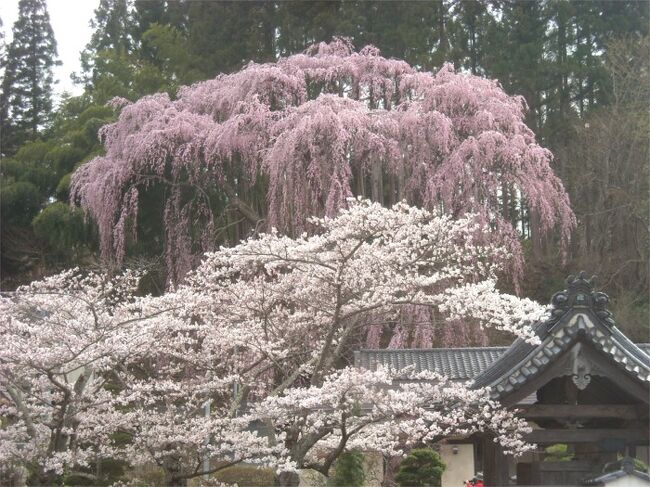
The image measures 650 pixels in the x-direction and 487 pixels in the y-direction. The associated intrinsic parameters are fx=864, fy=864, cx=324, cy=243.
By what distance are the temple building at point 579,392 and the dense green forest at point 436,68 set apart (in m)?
8.36

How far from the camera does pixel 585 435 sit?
213 inches

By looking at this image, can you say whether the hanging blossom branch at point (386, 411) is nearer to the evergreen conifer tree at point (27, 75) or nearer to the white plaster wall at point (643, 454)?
the white plaster wall at point (643, 454)

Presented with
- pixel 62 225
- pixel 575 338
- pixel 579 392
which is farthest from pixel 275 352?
pixel 62 225

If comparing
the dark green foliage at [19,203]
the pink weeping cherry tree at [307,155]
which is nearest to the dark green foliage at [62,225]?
the pink weeping cherry tree at [307,155]

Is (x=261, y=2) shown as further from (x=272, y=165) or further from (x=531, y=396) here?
(x=531, y=396)

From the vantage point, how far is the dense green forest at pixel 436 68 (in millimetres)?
15109

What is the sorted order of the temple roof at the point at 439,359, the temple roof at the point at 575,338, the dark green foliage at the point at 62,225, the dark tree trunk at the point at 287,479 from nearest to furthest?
the temple roof at the point at 575,338, the dark tree trunk at the point at 287,479, the temple roof at the point at 439,359, the dark green foliage at the point at 62,225

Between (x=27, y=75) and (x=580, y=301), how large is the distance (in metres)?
16.8

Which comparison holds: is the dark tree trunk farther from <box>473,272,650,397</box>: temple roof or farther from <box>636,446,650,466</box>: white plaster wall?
<box>636,446,650,466</box>: white plaster wall

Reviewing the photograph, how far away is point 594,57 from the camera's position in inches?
703

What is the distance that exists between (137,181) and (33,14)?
30.0ft

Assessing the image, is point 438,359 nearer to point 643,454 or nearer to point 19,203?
point 643,454

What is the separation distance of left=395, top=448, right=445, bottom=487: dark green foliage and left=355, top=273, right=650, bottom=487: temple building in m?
2.48

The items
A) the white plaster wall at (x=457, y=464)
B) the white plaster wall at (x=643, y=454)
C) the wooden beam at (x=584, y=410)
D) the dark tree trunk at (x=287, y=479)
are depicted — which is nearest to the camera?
the wooden beam at (x=584, y=410)
